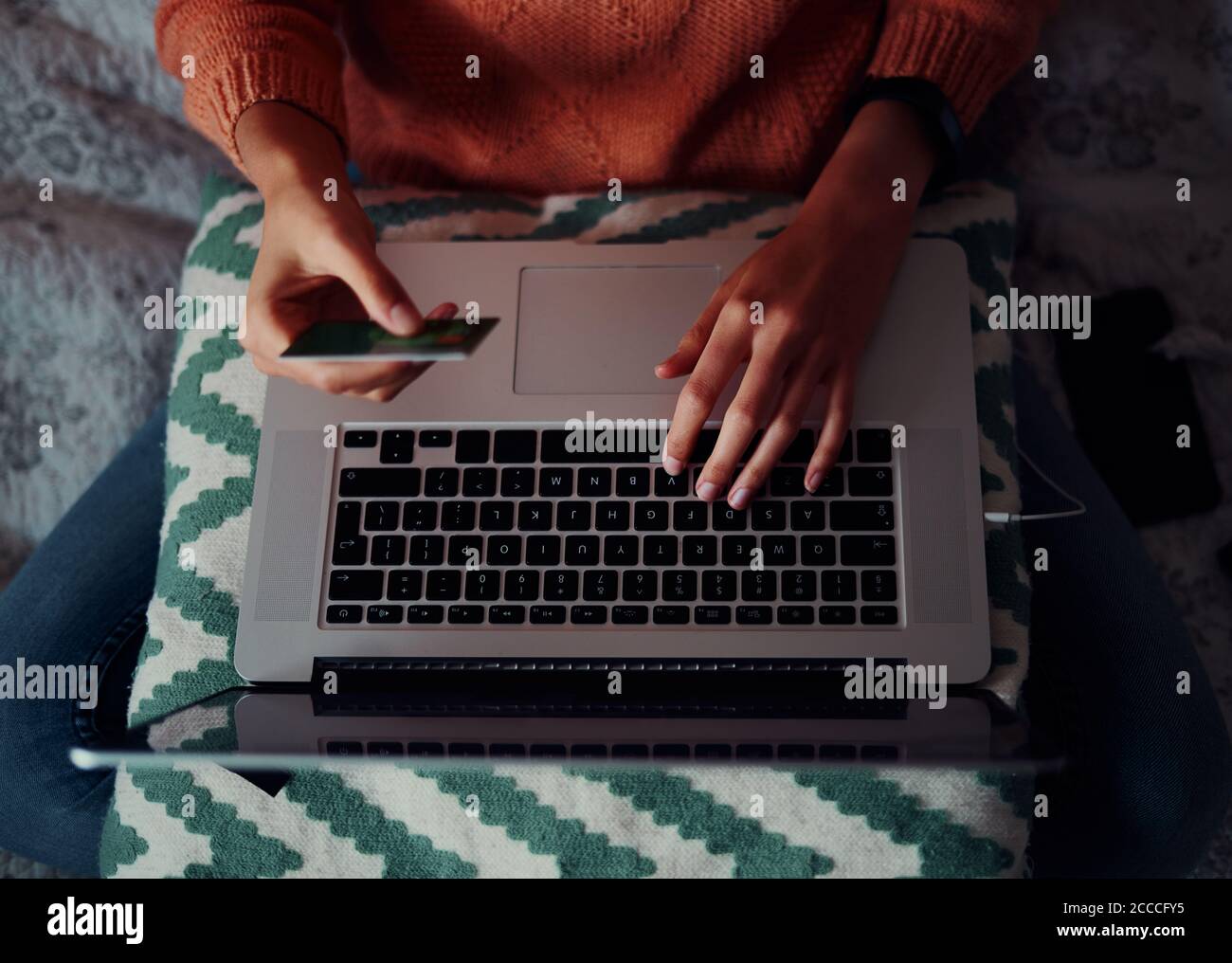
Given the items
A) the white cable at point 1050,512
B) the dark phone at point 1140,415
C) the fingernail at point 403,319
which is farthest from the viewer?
the dark phone at point 1140,415

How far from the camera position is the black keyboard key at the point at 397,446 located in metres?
0.61

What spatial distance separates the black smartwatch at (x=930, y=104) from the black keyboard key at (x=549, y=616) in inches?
18.0

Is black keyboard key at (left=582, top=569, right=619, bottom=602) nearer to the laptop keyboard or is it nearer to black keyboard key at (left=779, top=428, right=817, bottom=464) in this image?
the laptop keyboard

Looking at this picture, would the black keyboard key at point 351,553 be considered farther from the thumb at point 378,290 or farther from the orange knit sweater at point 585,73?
the orange knit sweater at point 585,73

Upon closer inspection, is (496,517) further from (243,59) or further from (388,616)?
(243,59)

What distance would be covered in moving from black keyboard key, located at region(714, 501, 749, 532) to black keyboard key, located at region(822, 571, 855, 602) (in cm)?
6

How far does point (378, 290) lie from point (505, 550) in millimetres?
183

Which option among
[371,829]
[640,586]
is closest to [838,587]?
[640,586]

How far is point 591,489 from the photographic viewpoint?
0.60 m

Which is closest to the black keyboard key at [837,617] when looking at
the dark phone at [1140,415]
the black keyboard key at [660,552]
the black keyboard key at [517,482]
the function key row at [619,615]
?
the function key row at [619,615]

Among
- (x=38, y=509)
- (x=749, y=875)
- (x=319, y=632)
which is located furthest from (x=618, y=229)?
(x=38, y=509)

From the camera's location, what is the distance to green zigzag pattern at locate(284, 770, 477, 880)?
1.93ft

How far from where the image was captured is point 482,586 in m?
0.59

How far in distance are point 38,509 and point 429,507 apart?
1.78 ft
